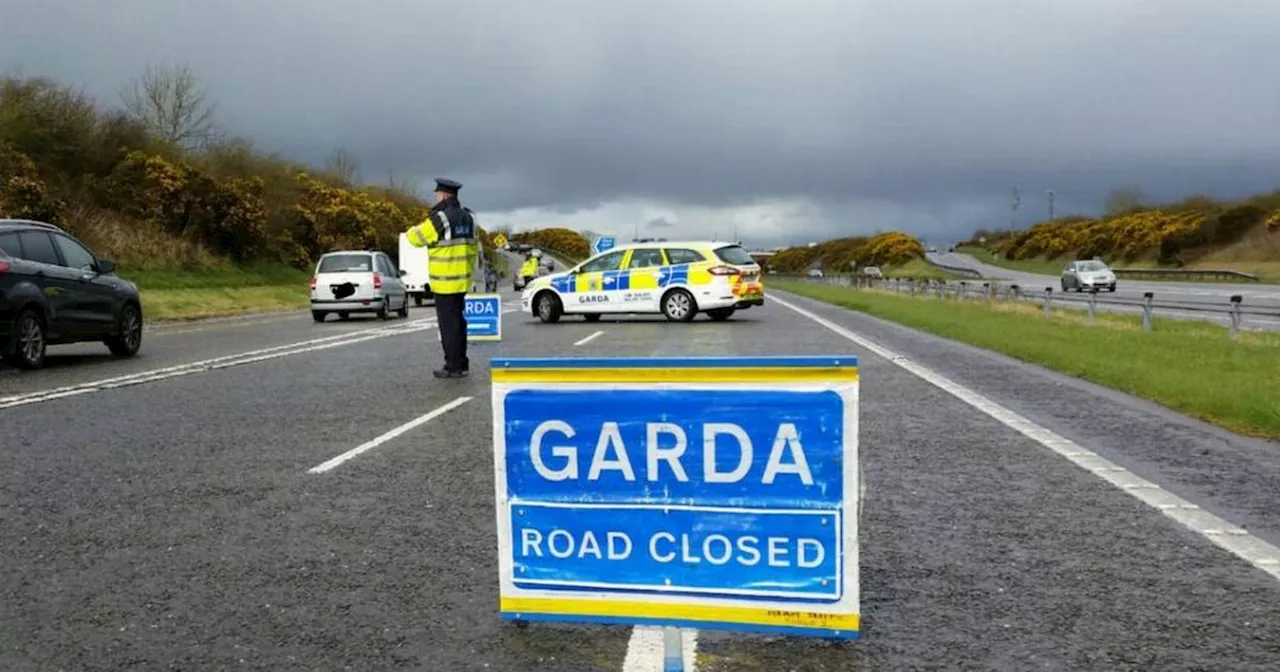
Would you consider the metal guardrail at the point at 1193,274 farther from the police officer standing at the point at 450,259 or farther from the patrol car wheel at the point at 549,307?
the police officer standing at the point at 450,259

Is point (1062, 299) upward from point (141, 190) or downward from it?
downward

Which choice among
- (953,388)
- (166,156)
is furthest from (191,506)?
(166,156)

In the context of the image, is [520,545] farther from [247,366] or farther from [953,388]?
[247,366]

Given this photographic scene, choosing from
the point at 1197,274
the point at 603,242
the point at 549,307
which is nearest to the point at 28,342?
the point at 549,307

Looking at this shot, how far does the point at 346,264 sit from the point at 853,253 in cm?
10727

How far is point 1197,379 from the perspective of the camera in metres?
10.3

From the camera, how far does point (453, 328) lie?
10773 mm

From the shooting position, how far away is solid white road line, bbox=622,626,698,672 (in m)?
3.19

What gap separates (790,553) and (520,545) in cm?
89

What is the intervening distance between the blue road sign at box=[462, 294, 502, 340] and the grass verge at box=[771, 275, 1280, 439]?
7.35m

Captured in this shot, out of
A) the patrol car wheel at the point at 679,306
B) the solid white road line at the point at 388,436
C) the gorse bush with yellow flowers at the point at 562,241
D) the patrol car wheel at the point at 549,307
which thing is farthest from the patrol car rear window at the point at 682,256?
the gorse bush with yellow flowers at the point at 562,241

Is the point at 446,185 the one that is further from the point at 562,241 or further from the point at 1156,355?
the point at 562,241

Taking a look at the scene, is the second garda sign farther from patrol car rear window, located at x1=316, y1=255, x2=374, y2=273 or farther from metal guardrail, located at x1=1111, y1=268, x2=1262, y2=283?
metal guardrail, located at x1=1111, y1=268, x2=1262, y2=283

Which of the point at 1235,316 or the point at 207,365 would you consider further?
the point at 1235,316
